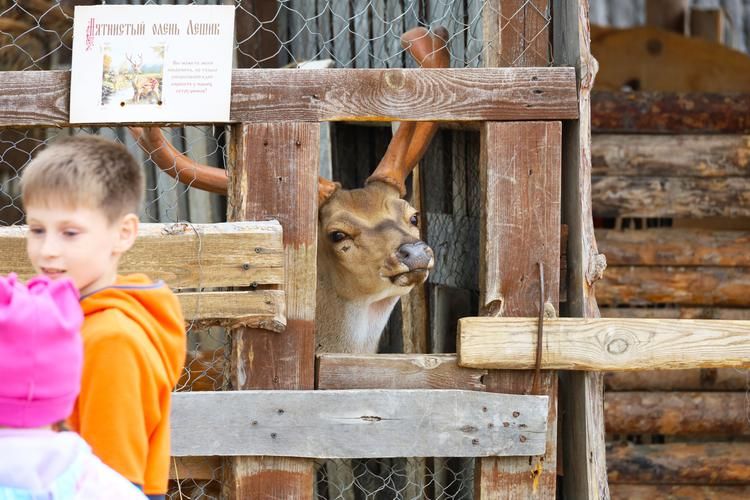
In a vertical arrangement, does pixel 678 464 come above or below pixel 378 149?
below

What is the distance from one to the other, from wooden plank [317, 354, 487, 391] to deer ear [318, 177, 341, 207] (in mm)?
1068

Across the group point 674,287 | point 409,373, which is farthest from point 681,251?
point 409,373

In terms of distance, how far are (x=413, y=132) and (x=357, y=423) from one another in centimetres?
148

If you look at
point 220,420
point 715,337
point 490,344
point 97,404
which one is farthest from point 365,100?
point 97,404

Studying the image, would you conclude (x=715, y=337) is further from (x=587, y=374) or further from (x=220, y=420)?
(x=220, y=420)

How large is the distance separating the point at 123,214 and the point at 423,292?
127 inches

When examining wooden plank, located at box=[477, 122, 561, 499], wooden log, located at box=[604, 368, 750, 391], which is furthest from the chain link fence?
wooden log, located at box=[604, 368, 750, 391]

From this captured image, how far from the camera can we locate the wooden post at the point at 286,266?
420 centimetres

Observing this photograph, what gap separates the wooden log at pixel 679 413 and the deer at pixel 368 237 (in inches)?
82.6

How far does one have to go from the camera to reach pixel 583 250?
14.3 feet

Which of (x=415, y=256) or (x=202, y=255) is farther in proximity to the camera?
(x=415, y=256)

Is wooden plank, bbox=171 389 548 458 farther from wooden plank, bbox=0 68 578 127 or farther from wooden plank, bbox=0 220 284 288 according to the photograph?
wooden plank, bbox=0 68 578 127

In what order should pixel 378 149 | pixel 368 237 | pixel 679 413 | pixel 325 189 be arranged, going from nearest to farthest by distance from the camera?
1. pixel 368 237
2. pixel 325 189
3. pixel 378 149
4. pixel 679 413

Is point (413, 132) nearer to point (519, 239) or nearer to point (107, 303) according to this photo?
point (519, 239)
